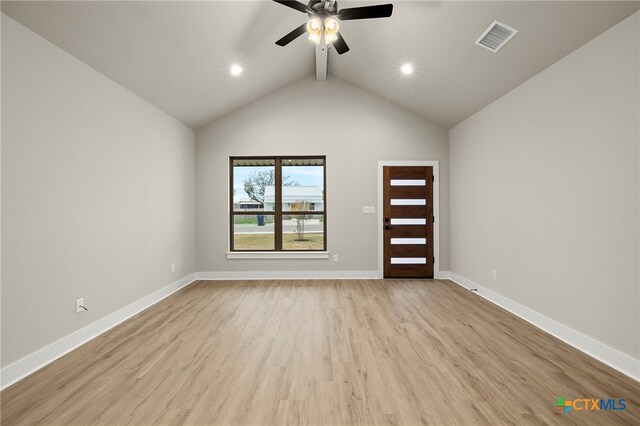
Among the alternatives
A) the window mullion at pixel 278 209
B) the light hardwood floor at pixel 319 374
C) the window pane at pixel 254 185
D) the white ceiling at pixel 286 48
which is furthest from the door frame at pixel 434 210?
the window pane at pixel 254 185

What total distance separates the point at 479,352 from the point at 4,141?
13.2 feet

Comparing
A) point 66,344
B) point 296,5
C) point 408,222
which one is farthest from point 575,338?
point 66,344

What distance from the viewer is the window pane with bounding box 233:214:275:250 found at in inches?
194

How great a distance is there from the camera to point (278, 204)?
4930mm

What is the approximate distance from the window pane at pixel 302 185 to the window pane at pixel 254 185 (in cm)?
25

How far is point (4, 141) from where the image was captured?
1888 mm

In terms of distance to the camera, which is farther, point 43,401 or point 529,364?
point 529,364

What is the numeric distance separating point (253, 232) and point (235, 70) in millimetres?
2665

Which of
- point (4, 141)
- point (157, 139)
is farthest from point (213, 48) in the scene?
point (4, 141)

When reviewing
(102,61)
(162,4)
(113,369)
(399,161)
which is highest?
(162,4)

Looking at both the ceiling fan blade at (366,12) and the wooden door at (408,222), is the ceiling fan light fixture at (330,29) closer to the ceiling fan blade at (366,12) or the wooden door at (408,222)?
the ceiling fan blade at (366,12)

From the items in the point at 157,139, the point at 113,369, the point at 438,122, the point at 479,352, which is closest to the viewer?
the point at 113,369

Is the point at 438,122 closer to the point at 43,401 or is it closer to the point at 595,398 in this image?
the point at 595,398

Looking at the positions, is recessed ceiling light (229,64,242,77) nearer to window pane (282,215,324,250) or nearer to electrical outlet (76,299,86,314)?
window pane (282,215,324,250)
